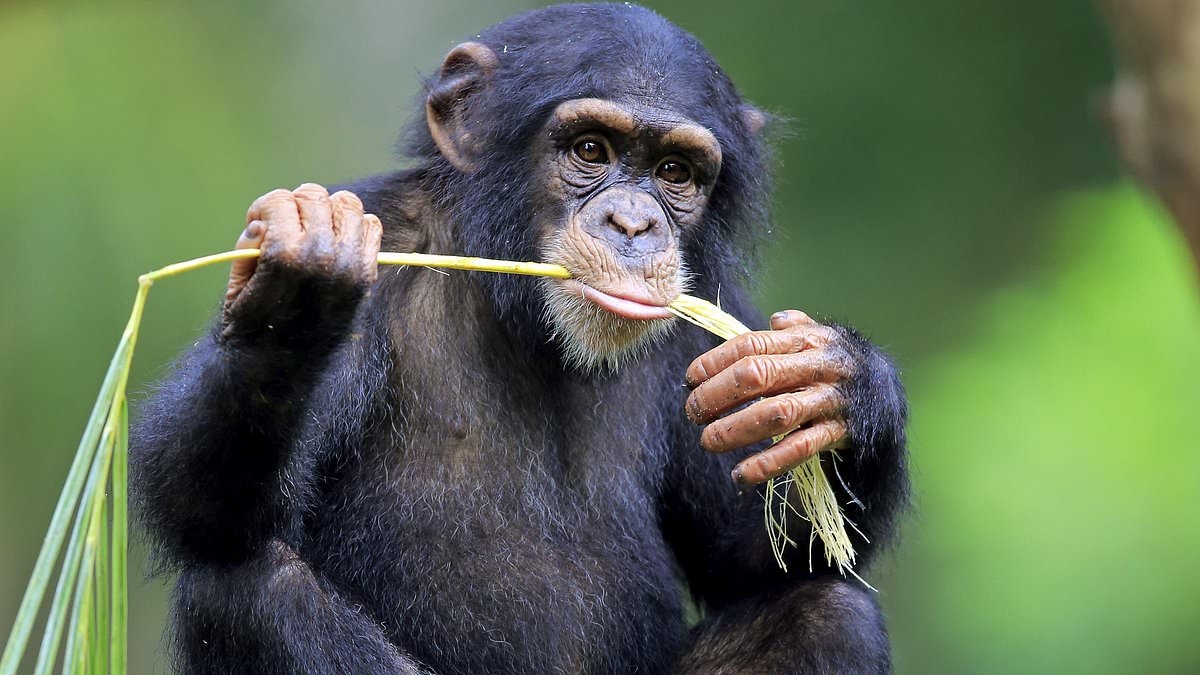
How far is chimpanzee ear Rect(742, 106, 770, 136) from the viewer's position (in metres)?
4.52

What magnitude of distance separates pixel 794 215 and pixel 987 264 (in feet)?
4.03

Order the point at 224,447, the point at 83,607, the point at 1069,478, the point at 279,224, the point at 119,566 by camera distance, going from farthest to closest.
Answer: the point at 1069,478, the point at 224,447, the point at 279,224, the point at 119,566, the point at 83,607

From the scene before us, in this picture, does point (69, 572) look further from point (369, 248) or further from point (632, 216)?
point (632, 216)

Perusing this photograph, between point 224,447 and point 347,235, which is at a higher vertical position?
point 347,235

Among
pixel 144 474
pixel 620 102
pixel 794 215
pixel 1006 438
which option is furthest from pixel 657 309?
pixel 794 215

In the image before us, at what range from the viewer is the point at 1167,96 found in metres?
2.51

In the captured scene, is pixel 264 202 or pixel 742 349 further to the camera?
pixel 742 349

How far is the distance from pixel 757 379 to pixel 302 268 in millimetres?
1177

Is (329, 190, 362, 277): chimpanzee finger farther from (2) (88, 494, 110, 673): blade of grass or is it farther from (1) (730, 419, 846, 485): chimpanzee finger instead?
(1) (730, 419, 846, 485): chimpanzee finger

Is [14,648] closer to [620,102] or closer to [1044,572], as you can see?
[620,102]

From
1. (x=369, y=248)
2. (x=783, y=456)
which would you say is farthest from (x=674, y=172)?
(x=369, y=248)

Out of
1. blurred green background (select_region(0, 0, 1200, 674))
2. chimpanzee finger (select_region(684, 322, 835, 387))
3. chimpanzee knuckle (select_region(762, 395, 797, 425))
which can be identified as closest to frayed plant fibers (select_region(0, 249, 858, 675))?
chimpanzee finger (select_region(684, 322, 835, 387))

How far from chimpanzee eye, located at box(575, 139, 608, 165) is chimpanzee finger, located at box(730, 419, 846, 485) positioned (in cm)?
99

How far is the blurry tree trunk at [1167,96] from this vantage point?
248cm
